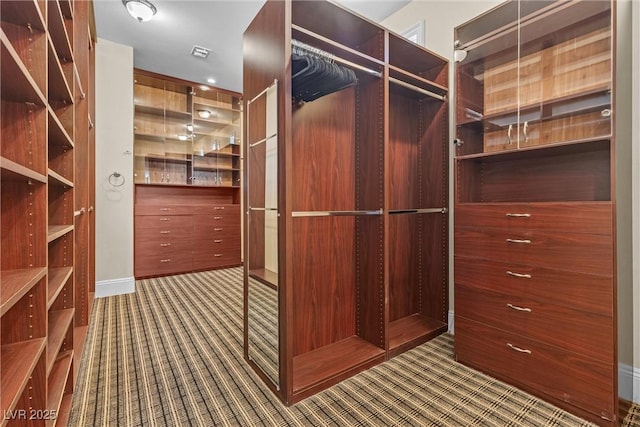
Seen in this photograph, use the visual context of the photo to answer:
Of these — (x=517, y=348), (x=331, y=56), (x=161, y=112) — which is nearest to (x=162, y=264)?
(x=161, y=112)

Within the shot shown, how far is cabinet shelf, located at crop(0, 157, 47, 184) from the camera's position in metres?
0.81

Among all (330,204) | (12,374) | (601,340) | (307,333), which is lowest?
(307,333)

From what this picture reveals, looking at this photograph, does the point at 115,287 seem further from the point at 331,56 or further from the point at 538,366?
the point at 538,366

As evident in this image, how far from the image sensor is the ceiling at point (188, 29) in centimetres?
296

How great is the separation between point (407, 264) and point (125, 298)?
10.6 ft

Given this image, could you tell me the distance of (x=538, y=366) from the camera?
1679mm

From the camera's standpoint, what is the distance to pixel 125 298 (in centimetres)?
350

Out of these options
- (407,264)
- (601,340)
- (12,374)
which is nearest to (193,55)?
(407,264)

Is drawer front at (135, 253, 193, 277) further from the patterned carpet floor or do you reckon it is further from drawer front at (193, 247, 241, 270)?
the patterned carpet floor

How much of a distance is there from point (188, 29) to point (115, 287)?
10.4 feet

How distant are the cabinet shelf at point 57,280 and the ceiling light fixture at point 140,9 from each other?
250cm

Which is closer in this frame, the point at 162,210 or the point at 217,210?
the point at 162,210

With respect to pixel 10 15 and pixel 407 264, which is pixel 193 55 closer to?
pixel 10 15

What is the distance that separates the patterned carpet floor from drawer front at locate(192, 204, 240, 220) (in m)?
2.43
